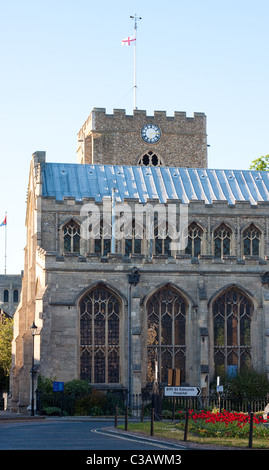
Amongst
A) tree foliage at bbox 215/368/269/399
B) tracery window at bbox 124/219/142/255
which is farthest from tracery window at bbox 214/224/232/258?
tree foliage at bbox 215/368/269/399

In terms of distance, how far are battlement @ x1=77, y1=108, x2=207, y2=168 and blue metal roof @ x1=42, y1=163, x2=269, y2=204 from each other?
688cm

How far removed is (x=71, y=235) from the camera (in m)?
53.0

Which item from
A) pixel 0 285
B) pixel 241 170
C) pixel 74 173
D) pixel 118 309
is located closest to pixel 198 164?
pixel 241 170

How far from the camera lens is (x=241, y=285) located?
48.1m

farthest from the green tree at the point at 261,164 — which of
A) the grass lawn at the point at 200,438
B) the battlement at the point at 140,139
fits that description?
the grass lawn at the point at 200,438

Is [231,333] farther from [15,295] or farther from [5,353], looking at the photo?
[15,295]

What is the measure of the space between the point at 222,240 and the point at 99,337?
11.0 metres

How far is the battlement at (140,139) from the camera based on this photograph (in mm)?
64688

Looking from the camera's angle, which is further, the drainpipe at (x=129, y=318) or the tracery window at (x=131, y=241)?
the tracery window at (x=131, y=241)

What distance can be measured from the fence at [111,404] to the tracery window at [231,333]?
3.05m

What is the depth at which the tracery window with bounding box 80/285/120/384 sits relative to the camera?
4634 centimetres

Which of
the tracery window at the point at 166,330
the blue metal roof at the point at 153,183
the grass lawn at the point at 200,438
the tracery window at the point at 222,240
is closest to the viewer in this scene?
the grass lawn at the point at 200,438

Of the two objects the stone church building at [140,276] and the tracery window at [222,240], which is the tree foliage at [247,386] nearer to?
the stone church building at [140,276]

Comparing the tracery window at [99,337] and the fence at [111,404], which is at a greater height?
the tracery window at [99,337]
